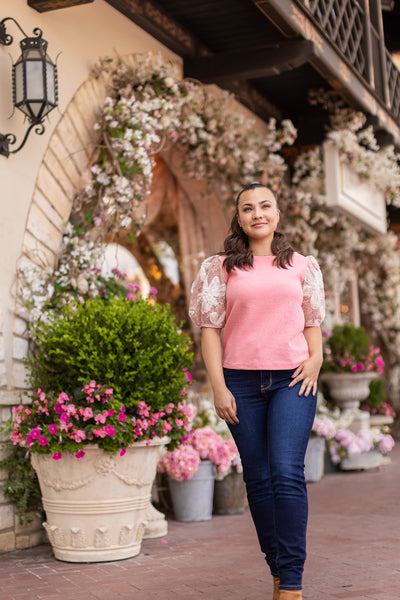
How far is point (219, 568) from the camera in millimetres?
3840

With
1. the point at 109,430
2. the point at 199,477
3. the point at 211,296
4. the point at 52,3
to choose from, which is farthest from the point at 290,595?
the point at 52,3

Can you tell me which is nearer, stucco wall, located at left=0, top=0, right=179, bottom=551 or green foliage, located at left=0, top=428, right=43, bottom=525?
green foliage, located at left=0, top=428, right=43, bottom=525

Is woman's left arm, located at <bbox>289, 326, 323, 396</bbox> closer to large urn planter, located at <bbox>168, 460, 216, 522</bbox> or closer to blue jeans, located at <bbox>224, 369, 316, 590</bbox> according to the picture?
blue jeans, located at <bbox>224, 369, 316, 590</bbox>

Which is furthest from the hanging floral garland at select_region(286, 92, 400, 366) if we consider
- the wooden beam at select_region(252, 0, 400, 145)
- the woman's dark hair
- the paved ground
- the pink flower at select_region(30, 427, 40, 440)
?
the woman's dark hair

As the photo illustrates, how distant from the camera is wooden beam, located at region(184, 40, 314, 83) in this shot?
5.82 m

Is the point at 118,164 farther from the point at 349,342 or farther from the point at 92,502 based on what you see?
the point at 349,342

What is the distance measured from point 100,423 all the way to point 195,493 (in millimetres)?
1616

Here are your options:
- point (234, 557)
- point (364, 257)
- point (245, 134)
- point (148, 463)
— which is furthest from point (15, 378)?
point (364, 257)

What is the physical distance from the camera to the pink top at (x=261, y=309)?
2854mm

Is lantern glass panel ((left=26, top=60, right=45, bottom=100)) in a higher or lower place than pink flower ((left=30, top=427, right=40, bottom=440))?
higher

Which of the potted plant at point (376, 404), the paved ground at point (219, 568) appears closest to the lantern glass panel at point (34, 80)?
the paved ground at point (219, 568)

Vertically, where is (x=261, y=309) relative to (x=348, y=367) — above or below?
above

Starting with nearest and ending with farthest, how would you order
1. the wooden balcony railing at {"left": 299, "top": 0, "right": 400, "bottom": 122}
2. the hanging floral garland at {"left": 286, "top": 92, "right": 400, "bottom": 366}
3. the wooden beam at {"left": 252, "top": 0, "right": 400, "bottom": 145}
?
1. the wooden beam at {"left": 252, "top": 0, "right": 400, "bottom": 145}
2. the wooden balcony railing at {"left": 299, "top": 0, "right": 400, "bottom": 122}
3. the hanging floral garland at {"left": 286, "top": 92, "right": 400, "bottom": 366}

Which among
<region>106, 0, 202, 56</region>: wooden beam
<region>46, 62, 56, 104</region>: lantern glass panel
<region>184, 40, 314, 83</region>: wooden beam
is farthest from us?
<region>184, 40, 314, 83</region>: wooden beam
